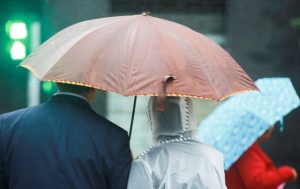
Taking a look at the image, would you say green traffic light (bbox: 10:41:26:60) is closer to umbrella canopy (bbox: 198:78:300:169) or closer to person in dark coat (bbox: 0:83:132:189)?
umbrella canopy (bbox: 198:78:300:169)

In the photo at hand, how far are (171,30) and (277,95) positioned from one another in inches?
81.6

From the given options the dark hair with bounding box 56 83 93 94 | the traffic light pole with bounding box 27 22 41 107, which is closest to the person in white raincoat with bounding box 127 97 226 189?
the dark hair with bounding box 56 83 93 94

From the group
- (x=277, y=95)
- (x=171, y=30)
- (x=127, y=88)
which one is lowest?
(x=277, y=95)

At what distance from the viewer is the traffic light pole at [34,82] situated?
305 inches

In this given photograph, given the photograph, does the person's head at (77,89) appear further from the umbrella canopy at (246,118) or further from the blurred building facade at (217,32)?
the blurred building facade at (217,32)

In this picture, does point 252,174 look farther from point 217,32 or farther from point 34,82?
point 34,82

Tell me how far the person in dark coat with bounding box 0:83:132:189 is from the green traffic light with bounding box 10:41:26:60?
4.24 m

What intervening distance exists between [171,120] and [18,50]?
14.4 feet

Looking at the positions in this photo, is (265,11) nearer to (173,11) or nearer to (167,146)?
(173,11)

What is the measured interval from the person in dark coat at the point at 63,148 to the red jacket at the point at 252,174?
78.7 inches

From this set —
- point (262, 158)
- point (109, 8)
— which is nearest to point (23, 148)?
point (262, 158)

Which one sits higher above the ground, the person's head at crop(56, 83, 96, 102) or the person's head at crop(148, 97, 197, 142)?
the person's head at crop(56, 83, 96, 102)

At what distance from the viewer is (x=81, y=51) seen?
11.2ft

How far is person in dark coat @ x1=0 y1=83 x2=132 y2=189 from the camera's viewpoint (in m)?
3.29
